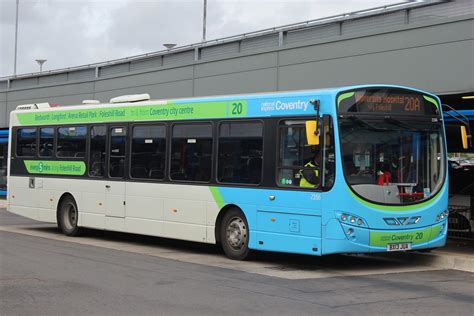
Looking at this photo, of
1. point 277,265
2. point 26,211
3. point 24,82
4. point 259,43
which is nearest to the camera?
point 277,265

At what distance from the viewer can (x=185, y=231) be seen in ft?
41.3

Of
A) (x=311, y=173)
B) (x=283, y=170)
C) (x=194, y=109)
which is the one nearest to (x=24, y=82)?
(x=194, y=109)

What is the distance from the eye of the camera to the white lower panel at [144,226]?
1320 cm

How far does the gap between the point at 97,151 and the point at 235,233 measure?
15.5 ft

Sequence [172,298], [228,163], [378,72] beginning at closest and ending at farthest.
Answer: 1. [172,298]
2. [228,163]
3. [378,72]

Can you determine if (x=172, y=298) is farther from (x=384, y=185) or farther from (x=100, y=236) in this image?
(x=100, y=236)

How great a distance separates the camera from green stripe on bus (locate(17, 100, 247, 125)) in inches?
474

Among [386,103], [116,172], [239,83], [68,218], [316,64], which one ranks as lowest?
[68,218]

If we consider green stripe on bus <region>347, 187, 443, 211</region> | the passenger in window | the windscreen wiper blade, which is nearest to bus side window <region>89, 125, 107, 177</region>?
the passenger in window

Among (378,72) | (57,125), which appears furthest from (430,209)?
(57,125)

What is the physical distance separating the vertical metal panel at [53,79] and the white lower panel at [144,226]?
16.3m

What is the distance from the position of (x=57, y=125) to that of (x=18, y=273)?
701cm

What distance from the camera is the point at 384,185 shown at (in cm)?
1056

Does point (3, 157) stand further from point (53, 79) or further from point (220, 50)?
point (220, 50)
